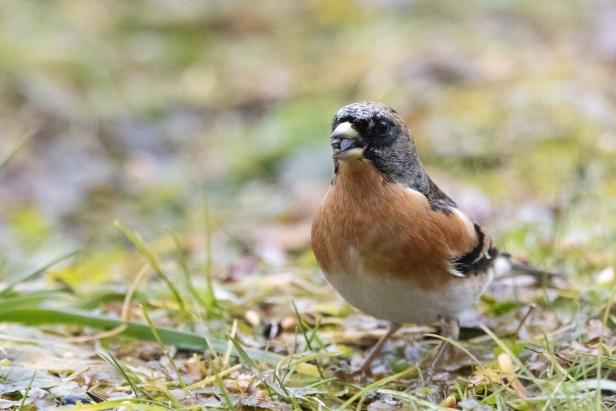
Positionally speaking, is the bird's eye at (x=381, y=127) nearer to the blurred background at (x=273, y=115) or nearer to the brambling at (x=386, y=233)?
the brambling at (x=386, y=233)

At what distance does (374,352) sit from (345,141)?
784 mm

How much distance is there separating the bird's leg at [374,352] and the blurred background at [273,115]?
81 cm

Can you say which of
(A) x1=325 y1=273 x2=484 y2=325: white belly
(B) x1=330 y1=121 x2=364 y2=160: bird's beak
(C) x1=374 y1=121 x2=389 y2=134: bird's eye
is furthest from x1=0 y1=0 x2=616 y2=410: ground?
(C) x1=374 y1=121 x2=389 y2=134: bird's eye

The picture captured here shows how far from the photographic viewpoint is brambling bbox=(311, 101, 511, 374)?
2967 millimetres

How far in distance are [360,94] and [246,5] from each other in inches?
120

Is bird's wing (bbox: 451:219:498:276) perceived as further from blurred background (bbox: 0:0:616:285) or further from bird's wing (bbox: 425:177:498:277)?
blurred background (bbox: 0:0:616:285)

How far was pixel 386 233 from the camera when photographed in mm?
2986

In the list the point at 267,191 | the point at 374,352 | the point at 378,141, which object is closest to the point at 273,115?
the point at 267,191

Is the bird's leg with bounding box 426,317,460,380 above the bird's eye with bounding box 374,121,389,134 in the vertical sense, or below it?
below

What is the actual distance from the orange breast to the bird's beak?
4.2 inches

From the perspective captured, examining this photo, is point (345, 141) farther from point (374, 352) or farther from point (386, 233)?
point (374, 352)

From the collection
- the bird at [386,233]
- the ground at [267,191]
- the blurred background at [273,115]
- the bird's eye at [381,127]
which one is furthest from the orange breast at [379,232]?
the blurred background at [273,115]

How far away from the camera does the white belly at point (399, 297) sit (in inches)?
117

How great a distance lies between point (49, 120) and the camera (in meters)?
7.22
